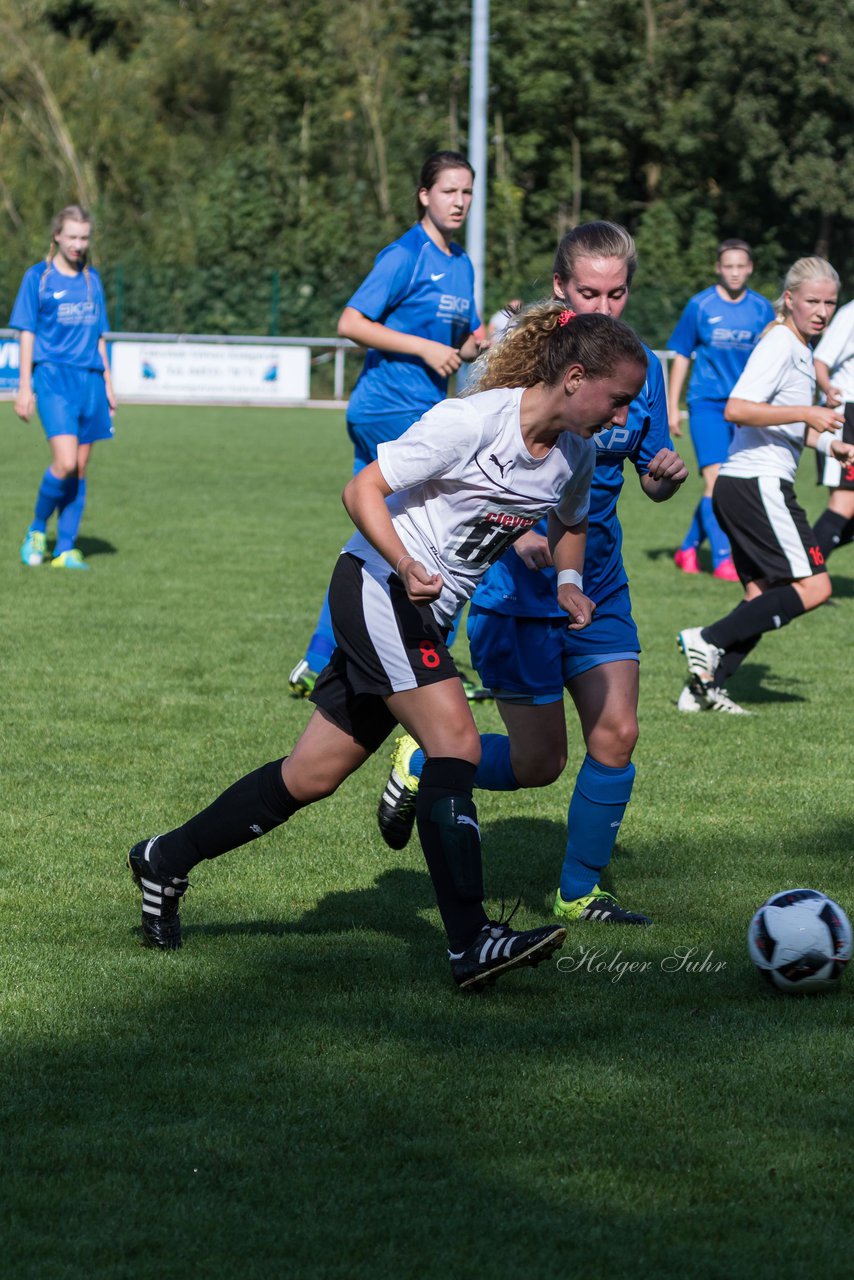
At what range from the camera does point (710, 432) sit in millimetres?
11648

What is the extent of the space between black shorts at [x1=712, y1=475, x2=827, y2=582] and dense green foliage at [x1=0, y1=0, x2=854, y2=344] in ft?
99.8

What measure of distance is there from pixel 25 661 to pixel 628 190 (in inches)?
1493

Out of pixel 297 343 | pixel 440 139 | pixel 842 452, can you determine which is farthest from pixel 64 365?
pixel 440 139

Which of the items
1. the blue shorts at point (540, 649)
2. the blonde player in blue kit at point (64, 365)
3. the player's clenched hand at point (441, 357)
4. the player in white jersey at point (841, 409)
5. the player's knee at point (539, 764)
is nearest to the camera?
the blue shorts at point (540, 649)

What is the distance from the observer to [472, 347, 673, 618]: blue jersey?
4664 millimetres

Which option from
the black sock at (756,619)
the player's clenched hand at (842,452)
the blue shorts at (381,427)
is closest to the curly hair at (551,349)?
the player's clenched hand at (842,452)

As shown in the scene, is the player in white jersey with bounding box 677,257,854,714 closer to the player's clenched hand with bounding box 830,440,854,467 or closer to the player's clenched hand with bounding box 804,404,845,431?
the player's clenched hand with bounding box 830,440,854,467

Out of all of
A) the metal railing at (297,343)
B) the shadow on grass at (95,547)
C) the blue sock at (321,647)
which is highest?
the blue sock at (321,647)

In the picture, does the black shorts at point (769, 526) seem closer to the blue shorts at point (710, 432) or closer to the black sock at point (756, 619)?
the black sock at point (756, 619)

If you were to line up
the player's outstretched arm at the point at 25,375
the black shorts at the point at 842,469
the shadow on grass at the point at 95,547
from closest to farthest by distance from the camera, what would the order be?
the black shorts at the point at 842,469 < the player's outstretched arm at the point at 25,375 < the shadow on grass at the point at 95,547

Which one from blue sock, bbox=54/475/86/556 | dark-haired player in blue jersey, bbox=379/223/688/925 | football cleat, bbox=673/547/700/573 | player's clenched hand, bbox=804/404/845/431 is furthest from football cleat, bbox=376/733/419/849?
football cleat, bbox=673/547/700/573

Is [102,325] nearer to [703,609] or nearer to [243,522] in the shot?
[243,522]

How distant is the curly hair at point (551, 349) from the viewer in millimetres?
3803

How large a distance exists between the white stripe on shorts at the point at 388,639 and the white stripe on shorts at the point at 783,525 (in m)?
3.78
